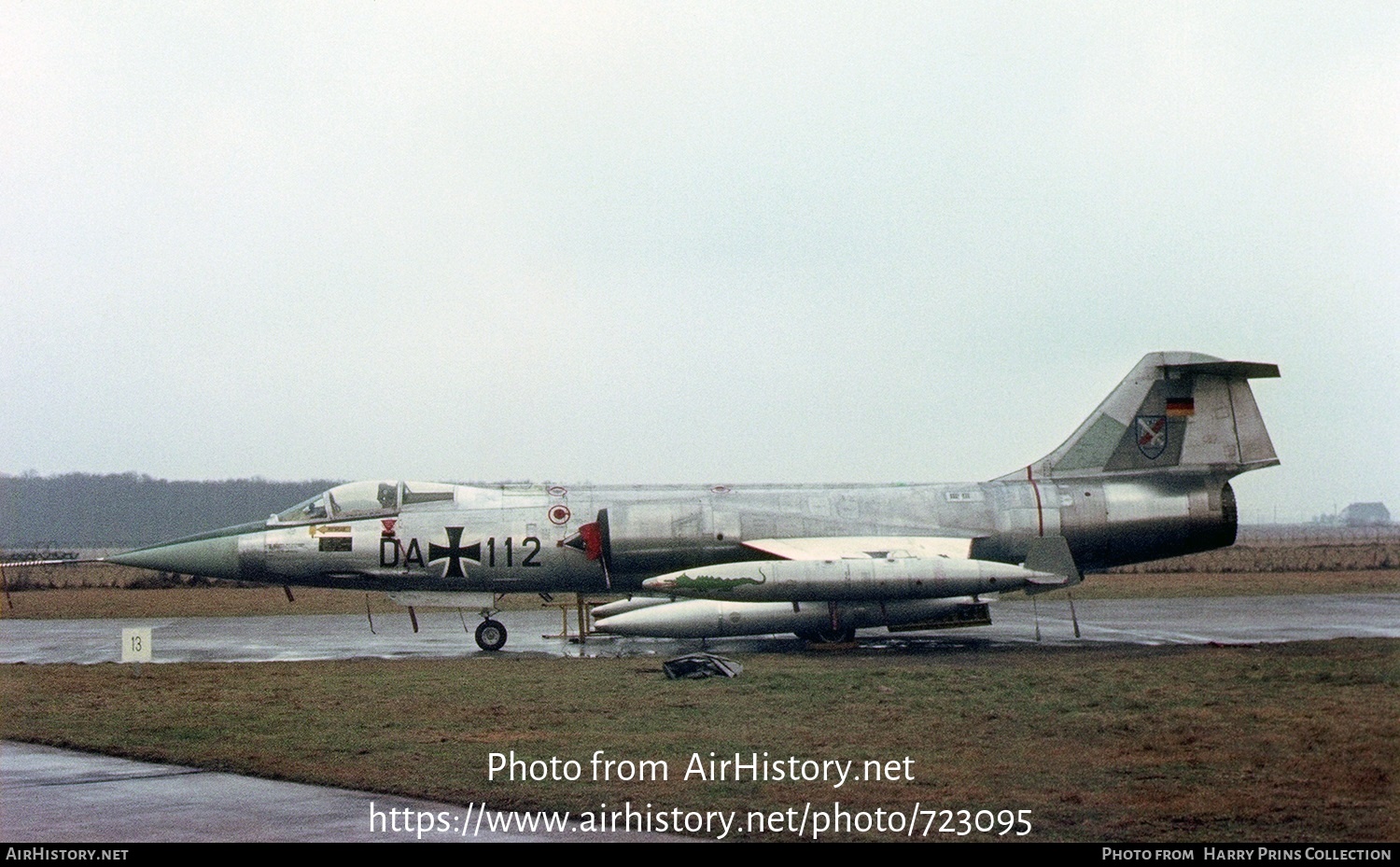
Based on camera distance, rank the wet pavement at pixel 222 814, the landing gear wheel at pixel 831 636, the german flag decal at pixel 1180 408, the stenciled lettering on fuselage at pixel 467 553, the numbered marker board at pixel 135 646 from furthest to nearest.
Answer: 1. the german flag decal at pixel 1180 408
2. the stenciled lettering on fuselage at pixel 467 553
3. the landing gear wheel at pixel 831 636
4. the numbered marker board at pixel 135 646
5. the wet pavement at pixel 222 814

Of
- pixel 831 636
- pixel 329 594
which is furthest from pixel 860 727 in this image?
pixel 329 594

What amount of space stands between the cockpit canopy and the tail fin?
11292 mm

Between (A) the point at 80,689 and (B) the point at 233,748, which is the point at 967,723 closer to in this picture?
(B) the point at 233,748

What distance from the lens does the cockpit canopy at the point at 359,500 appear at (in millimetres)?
21078

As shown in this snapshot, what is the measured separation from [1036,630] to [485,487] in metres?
9.90

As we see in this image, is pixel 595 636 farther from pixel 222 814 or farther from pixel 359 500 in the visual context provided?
pixel 222 814

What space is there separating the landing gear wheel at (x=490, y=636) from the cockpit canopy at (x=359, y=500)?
7.69 ft

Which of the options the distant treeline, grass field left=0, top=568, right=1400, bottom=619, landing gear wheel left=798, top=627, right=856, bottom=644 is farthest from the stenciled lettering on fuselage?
the distant treeline

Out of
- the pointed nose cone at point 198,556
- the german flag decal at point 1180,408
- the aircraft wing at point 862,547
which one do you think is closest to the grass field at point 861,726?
the aircraft wing at point 862,547

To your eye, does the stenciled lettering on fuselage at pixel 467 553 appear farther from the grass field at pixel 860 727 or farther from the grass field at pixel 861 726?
the grass field at pixel 860 727

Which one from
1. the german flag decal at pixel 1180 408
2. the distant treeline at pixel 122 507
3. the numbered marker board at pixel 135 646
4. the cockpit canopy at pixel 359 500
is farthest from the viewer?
the distant treeline at pixel 122 507

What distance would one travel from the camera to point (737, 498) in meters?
21.1

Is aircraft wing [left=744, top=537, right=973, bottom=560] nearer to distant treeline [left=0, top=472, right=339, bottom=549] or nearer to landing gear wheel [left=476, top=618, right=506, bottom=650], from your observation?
landing gear wheel [left=476, top=618, right=506, bottom=650]
